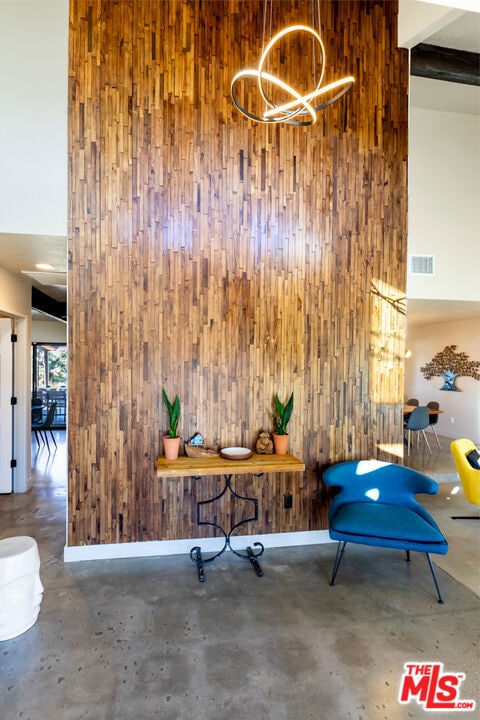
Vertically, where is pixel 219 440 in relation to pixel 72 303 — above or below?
below

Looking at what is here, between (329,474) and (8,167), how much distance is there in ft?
12.2

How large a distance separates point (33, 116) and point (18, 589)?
11.7ft

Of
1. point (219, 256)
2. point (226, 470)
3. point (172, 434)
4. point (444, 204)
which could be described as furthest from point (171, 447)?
point (444, 204)

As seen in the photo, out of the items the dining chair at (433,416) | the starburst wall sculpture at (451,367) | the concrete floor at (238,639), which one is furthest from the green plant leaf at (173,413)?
the starburst wall sculpture at (451,367)

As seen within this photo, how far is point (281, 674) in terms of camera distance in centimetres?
204

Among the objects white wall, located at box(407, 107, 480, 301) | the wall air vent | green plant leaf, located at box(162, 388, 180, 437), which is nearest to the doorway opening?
green plant leaf, located at box(162, 388, 180, 437)

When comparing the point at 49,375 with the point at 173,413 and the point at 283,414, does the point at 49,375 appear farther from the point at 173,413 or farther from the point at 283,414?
the point at 283,414

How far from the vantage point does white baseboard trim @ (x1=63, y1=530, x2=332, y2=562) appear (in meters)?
3.18

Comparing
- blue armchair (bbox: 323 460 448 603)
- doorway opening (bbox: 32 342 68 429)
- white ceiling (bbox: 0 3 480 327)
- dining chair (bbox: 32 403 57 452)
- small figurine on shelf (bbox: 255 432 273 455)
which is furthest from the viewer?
doorway opening (bbox: 32 342 68 429)

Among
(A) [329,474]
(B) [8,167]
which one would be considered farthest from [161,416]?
(B) [8,167]

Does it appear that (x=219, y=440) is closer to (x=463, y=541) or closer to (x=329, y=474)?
(x=329, y=474)

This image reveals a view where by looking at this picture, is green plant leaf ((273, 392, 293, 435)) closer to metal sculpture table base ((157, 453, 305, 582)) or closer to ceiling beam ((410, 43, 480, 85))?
metal sculpture table base ((157, 453, 305, 582))

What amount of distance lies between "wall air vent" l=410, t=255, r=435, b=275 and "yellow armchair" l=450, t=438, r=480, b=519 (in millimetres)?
2109

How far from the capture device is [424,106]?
489cm
